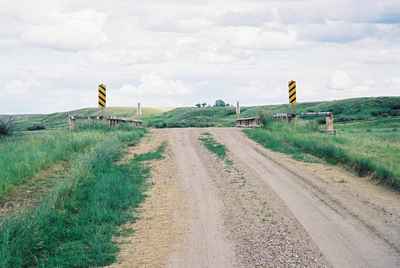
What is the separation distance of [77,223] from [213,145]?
12343 millimetres

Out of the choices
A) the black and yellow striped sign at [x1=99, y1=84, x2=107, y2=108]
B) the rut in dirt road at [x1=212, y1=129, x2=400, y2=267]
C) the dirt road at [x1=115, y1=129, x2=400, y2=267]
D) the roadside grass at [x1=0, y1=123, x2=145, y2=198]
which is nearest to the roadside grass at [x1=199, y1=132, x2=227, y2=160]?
the dirt road at [x1=115, y1=129, x2=400, y2=267]

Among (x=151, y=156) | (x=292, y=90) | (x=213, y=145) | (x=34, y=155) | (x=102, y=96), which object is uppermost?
(x=292, y=90)

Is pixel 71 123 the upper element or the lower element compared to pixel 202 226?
upper

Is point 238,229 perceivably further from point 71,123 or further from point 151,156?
point 71,123

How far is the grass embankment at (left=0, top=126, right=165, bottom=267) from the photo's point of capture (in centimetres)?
782

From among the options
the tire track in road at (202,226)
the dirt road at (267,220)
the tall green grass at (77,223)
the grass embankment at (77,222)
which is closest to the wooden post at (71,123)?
the tire track in road at (202,226)

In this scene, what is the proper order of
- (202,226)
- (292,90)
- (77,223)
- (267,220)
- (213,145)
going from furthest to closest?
(292,90) → (213,145) → (267,220) → (77,223) → (202,226)

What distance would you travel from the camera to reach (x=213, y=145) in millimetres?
21719

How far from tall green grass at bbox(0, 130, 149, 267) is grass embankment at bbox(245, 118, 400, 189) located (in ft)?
18.9

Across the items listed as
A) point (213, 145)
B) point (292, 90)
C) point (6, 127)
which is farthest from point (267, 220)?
point (292, 90)

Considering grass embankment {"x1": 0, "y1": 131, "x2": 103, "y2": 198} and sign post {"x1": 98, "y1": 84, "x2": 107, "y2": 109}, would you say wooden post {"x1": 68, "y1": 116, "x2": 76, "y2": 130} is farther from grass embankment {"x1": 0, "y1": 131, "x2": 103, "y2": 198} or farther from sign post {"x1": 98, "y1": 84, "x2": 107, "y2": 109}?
grass embankment {"x1": 0, "y1": 131, "x2": 103, "y2": 198}

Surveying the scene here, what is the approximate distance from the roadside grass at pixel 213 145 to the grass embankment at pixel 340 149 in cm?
182

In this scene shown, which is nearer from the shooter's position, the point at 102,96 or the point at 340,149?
the point at 340,149

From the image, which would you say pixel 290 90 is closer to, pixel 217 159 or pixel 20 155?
pixel 217 159
